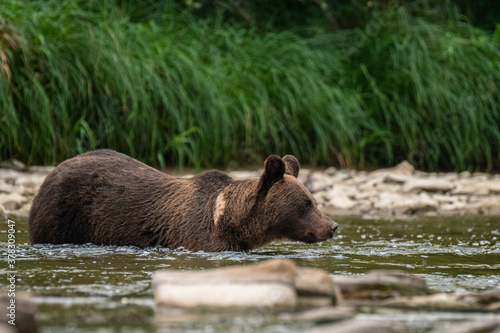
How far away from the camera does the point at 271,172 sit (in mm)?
5562

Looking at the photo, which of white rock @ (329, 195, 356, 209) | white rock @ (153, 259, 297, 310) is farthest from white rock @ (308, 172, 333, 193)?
white rock @ (153, 259, 297, 310)

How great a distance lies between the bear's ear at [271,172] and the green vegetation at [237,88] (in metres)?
4.55

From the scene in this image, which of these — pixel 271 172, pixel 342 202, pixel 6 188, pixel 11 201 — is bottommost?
pixel 342 202

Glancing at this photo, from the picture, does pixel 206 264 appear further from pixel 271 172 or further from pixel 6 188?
pixel 6 188

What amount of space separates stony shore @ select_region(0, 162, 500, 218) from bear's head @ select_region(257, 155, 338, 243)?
3064mm

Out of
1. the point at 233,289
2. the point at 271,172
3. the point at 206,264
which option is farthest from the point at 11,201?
the point at 233,289

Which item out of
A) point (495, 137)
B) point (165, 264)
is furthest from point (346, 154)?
point (165, 264)

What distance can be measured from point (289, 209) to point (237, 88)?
235 inches

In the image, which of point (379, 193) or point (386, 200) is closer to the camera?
point (386, 200)

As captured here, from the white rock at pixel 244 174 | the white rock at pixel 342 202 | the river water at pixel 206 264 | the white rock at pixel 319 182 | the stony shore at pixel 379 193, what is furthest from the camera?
the white rock at pixel 244 174

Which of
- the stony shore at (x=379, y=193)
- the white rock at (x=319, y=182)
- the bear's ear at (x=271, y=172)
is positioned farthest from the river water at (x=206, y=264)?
the white rock at (x=319, y=182)

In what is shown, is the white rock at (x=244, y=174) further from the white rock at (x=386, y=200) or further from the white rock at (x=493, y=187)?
the white rock at (x=493, y=187)

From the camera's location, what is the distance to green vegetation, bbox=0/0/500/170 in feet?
32.9

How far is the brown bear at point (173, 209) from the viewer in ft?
18.5
